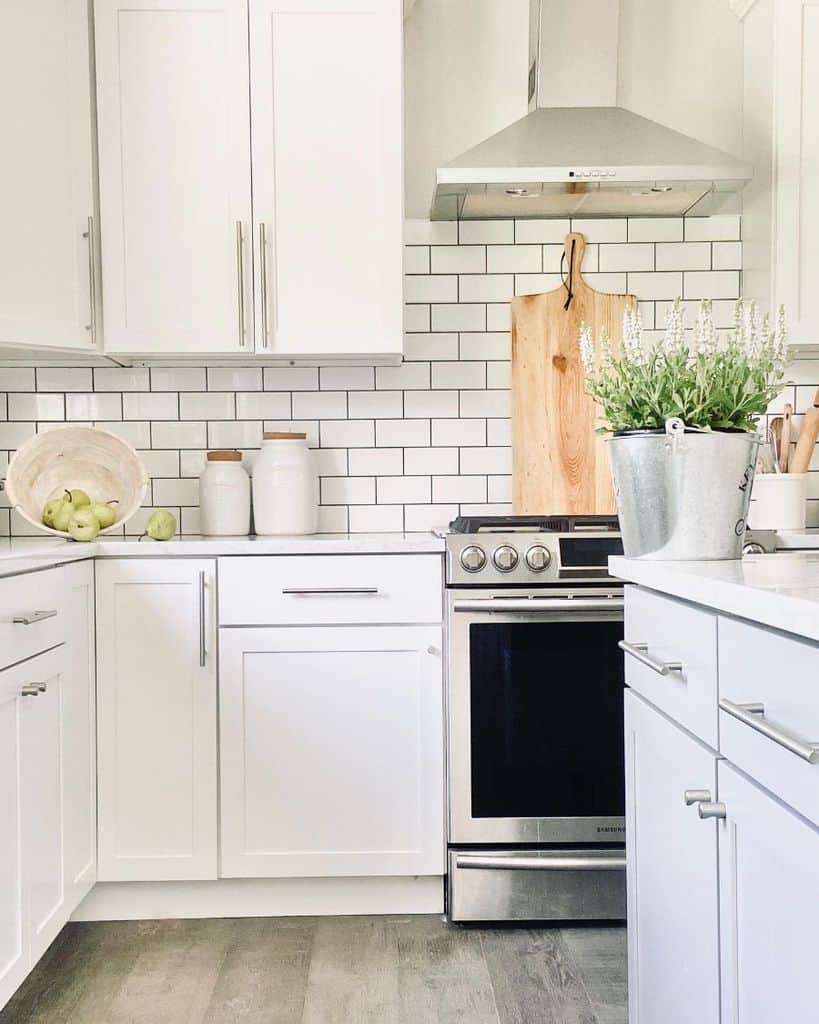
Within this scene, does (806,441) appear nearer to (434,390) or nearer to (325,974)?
(434,390)

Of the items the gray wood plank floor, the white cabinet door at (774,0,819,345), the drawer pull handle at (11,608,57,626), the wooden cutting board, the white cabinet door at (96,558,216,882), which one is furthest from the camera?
the wooden cutting board

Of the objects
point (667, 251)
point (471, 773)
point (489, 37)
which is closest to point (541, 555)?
point (471, 773)

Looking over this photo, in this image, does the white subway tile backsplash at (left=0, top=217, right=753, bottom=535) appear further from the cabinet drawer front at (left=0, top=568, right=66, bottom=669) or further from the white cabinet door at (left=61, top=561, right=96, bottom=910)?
the cabinet drawer front at (left=0, top=568, right=66, bottom=669)

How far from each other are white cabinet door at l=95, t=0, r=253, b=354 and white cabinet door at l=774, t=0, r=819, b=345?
1.52m

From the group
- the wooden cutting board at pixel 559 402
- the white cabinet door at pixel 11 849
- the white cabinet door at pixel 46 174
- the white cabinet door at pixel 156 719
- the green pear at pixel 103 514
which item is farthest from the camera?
the wooden cutting board at pixel 559 402

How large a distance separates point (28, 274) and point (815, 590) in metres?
2.16

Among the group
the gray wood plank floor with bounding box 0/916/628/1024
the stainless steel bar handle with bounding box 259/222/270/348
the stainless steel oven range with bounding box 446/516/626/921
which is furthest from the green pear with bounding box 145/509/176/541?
the gray wood plank floor with bounding box 0/916/628/1024

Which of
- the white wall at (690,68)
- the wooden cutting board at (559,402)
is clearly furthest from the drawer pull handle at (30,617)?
the white wall at (690,68)

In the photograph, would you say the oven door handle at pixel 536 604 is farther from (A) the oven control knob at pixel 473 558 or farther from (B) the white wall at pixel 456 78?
(B) the white wall at pixel 456 78

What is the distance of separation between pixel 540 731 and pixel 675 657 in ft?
4.34

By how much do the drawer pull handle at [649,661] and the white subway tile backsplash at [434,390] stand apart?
1705mm

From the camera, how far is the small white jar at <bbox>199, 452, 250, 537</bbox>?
3043 mm

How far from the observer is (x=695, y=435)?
4.64 ft

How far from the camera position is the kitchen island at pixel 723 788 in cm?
94
